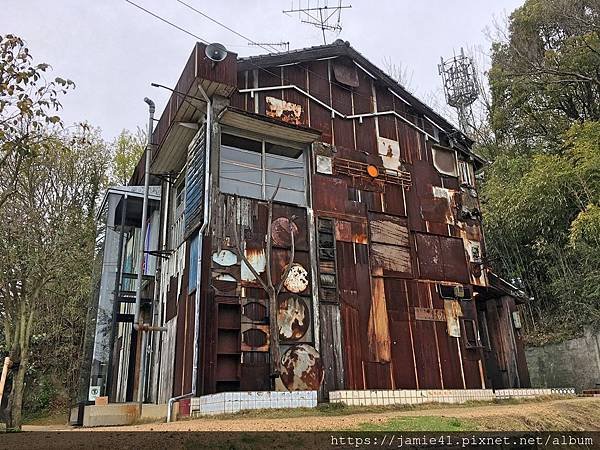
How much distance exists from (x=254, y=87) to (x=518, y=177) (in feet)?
34.5

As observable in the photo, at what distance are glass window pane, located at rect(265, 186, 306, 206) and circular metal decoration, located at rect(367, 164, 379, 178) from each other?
70.1 inches

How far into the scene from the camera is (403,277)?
421 inches

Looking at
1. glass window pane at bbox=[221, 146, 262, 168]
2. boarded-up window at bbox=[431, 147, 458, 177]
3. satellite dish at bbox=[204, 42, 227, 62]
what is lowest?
glass window pane at bbox=[221, 146, 262, 168]

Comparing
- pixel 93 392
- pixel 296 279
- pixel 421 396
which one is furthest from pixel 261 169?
pixel 93 392

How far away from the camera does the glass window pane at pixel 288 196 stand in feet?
33.1

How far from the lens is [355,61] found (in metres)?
12.2

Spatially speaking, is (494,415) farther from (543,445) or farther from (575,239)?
(575,239)

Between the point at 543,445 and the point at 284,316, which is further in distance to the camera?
the point at 284,316

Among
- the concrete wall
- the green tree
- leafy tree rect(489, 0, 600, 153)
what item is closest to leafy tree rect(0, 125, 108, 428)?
the green tree

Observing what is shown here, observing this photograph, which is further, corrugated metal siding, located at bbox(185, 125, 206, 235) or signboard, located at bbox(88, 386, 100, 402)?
signboard, located at bbox(88, 386, 100, 402)

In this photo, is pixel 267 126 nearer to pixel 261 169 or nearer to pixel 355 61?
pixel 261 169

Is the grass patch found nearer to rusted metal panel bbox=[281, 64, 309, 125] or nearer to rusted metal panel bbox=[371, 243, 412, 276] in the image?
rusted metal panel bbox=[371, 243, 412, 276]

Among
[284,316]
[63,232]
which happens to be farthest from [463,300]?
[63,232]

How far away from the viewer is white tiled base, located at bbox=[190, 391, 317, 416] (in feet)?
24.3
